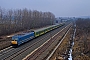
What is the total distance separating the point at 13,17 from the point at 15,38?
33.9 metres

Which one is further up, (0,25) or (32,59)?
(0,25)

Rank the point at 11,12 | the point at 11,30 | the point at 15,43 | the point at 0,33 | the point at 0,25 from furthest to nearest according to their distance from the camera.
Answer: the point at 11,12 < the point at 11,30 < the point at 0,25 < the point at 0,33 < the point at 15,43

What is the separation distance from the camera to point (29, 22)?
70125mm

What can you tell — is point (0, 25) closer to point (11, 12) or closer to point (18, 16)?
point (11, 12)

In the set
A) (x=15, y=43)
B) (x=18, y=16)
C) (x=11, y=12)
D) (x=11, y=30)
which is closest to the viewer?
(x=15, y=43)

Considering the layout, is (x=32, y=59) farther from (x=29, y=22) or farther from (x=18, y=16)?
(x=29, y=22)

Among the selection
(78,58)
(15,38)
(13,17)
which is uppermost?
(13,17)

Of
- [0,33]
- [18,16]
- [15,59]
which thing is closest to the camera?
[15,59]

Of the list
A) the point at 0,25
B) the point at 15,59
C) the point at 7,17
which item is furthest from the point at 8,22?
the point at 15,59

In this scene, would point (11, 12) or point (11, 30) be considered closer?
point (11, 30)

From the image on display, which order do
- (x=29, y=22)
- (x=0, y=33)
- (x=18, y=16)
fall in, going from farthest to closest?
(x=29, y=22) → (x=18, y=16) → (x=0, y=33)

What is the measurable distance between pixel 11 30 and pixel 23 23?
16.1m

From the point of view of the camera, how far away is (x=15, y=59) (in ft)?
63.2

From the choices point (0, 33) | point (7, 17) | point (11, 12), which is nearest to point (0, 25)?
point (0, 33)
